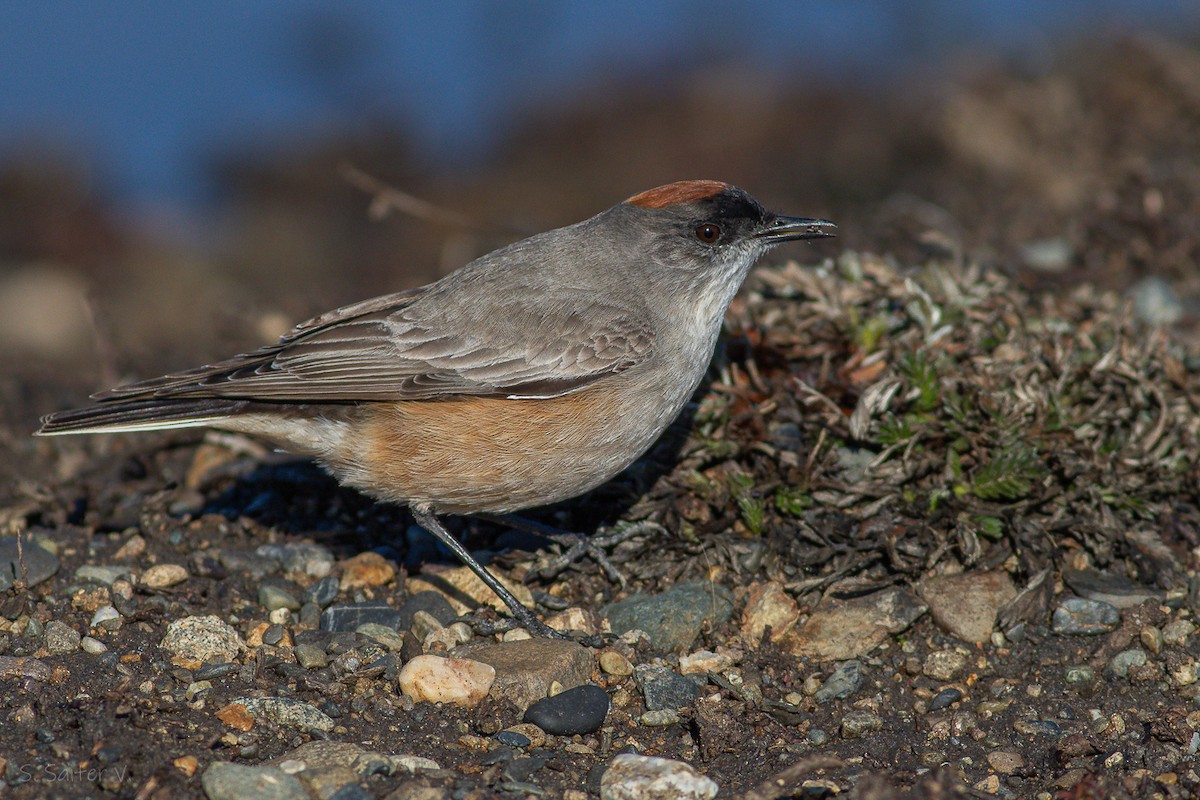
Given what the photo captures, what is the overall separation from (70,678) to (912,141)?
10474 mm

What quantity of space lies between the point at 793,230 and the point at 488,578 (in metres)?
2.41

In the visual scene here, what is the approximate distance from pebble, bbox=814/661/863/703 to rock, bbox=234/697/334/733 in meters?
2.11

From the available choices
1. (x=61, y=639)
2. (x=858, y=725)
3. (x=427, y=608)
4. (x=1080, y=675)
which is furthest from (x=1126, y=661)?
(x=61, y=639)

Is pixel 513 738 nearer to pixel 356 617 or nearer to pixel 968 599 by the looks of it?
pixel 356 617

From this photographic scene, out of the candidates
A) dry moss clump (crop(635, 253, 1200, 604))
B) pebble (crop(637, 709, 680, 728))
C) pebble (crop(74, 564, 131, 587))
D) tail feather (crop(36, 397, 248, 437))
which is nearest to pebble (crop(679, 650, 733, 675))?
pebble (crop(637, 709, 680, 728))

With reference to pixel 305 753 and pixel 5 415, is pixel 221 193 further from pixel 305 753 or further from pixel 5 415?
pixel 305 753

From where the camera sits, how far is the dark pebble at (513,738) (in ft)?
15.3

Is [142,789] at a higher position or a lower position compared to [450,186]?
higher

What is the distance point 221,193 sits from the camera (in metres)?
21.8

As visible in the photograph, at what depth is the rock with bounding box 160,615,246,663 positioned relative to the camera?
5.11 m

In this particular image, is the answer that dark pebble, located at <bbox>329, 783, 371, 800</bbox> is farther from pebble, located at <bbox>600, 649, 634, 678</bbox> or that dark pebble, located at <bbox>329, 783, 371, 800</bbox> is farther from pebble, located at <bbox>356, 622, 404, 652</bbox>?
pebble, located at <bbox>600, 649, 634, 678</bbox>

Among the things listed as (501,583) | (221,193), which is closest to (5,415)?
(501,583)

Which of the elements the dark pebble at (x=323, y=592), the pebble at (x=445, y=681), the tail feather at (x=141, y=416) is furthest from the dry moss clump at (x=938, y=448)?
the tail feather at (x=141, y=416)

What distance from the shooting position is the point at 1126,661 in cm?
505
